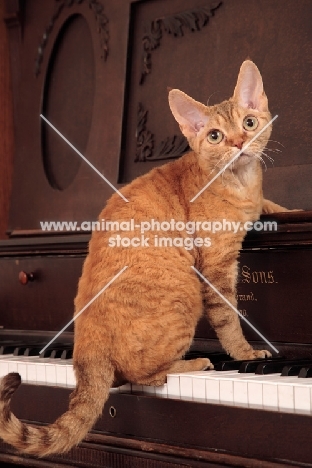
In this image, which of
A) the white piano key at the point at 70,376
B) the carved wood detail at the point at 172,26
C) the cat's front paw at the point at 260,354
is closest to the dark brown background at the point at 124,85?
the carved wood detail at the point at 172,26

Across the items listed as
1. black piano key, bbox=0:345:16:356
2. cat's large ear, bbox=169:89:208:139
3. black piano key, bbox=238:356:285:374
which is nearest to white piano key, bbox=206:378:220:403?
black piano key, bbox=238:356:285:374

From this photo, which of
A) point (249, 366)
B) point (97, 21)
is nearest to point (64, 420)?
point (249, 366)

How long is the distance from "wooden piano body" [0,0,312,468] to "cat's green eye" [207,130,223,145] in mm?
286

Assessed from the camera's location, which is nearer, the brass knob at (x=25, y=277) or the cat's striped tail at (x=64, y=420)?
the cat's striped tail at (x=64, y=420)

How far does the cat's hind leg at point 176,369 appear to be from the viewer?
227 cm

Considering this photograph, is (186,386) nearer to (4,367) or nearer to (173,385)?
(173,385)

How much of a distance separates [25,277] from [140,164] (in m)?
0.58

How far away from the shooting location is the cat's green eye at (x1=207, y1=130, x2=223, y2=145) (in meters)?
2.45

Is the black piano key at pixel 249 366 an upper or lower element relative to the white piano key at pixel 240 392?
upper

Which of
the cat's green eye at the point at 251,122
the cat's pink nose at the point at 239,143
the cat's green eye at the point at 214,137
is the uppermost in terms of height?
the cat's green eye at the point at 251,122

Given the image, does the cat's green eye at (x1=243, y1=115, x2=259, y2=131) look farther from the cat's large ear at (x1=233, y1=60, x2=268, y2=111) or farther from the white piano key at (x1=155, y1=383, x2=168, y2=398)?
the white piano key at (x1=155, y1=383, x2=168, y2=398)

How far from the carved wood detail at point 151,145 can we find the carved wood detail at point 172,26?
0.51ft

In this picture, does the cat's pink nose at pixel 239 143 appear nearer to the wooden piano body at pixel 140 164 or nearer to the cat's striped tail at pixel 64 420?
the wooden piano body at pixel 140 164

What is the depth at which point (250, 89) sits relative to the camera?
8.08 ft
